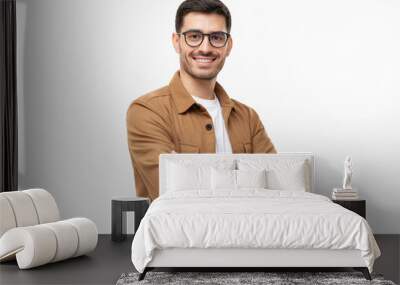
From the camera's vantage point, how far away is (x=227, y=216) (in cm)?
493

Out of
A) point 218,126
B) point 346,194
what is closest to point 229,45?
point 218,126

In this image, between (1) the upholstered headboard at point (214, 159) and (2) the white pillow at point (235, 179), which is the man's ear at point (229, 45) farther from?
(2) the white pillow at point (235, 179)

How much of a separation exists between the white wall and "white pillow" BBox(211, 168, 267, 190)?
99 centimetres

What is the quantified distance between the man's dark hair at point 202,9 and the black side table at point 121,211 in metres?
1.78

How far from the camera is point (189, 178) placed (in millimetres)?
6438

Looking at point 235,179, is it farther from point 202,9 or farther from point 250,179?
point 202,9

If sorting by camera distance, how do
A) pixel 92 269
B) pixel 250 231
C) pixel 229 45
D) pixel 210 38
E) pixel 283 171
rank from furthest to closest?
pixel 229 45 → pixel 210 38 → pixel 283 171 → pixel 92 269 → pixel 250 231

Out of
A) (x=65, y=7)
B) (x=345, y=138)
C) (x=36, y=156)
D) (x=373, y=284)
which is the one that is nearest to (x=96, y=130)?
(x=36, y=156)

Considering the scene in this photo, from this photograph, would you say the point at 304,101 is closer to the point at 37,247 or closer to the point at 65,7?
the point at 65,7

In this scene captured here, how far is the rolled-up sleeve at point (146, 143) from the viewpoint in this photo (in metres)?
7.01

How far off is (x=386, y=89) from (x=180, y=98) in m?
2.10

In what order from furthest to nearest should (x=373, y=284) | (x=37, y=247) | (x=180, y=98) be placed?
(x=180, y=98) < (x=37, y=247) < (x=373, y=284)

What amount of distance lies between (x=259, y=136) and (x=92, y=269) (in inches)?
99.2

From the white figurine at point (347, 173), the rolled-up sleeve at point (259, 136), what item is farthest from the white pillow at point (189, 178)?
the white figurine at point (347, 173)
